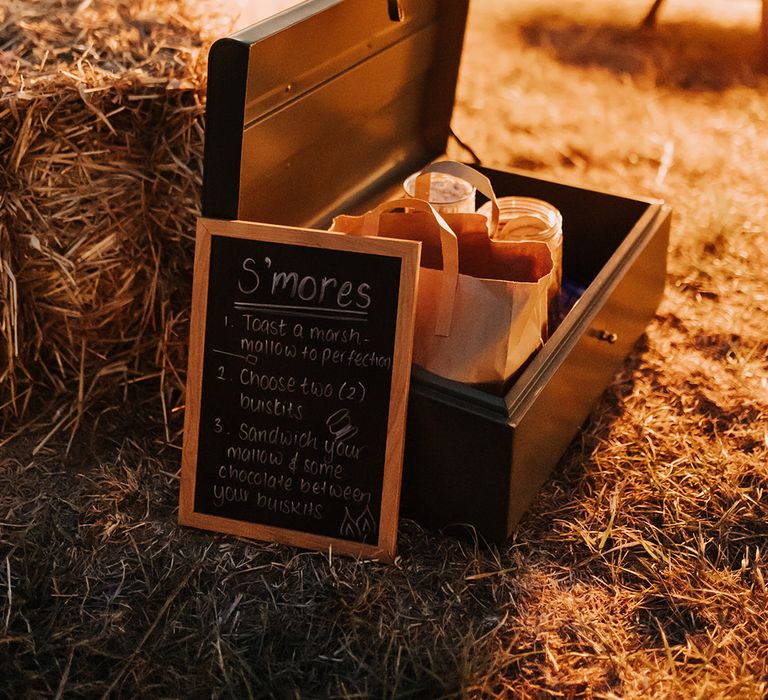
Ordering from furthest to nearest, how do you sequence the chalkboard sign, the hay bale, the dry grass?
the hay bale, the chalkboard sign, the dry grass

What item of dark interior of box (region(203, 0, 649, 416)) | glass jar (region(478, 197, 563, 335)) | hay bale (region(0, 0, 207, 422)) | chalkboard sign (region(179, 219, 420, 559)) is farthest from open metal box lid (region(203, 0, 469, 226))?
glass jar (region(478, 197, 563, 335))

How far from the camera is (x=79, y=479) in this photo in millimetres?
2225

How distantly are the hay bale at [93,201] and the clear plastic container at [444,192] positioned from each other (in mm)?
578

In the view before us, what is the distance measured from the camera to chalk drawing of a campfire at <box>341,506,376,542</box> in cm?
198

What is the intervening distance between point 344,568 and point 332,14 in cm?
122

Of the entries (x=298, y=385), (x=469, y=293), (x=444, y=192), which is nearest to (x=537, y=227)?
(x=444, y=192)

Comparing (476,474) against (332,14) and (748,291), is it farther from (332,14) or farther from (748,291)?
(748,291)

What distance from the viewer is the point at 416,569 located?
2002 mm

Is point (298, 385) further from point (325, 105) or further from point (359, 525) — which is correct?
point (325, 105)

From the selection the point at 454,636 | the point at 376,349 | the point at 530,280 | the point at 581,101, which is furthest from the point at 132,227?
the point at 581,101

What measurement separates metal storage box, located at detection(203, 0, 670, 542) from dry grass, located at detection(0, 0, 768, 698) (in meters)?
0.13

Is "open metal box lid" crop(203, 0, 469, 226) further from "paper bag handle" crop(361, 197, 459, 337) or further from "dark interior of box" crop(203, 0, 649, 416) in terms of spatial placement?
"paper bag handle" crop(361, 197, 459, 337)

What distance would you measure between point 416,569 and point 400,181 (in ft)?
3.94

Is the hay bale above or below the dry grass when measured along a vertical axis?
above
